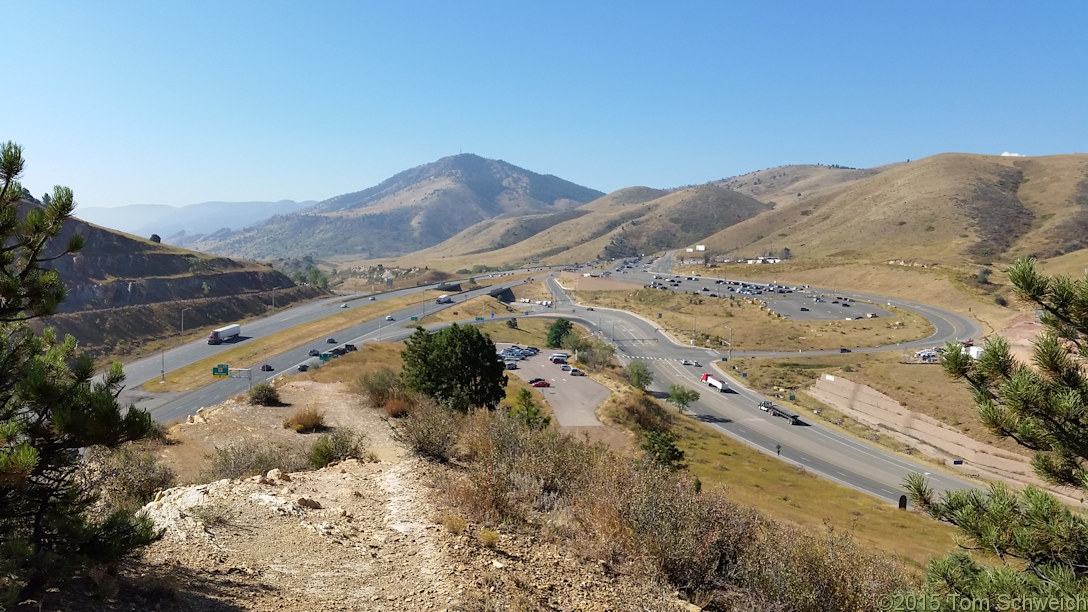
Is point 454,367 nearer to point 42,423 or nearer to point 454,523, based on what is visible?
point 454,523

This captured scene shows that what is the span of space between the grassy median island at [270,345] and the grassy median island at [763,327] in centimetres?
5369

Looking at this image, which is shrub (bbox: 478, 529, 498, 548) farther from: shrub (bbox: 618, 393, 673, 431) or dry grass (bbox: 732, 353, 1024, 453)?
dry grass (bbox: 732, 353, 1024, 453)

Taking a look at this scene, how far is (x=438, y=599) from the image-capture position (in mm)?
8156

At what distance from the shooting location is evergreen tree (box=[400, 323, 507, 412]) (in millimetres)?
31172

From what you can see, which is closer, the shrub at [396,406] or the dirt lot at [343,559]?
the dirt lot at [343,559]

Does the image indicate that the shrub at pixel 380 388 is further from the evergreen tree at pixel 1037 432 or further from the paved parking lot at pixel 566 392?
the evergreen tree at pixel 1037 432

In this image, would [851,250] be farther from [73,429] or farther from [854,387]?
[73,429]

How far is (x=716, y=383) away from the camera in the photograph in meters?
72.1

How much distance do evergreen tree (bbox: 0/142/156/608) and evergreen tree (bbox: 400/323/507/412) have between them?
74.1 ft

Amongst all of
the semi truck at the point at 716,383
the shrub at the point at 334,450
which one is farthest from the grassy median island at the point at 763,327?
the shrub at the point at 334,450

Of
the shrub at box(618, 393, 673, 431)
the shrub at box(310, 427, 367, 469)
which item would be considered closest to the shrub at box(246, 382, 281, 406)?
the shrub at box(310, 427, 367, 469)

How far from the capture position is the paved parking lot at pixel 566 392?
4894cm

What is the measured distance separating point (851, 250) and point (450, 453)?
176 m

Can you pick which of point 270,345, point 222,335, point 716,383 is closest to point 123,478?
point 716,383
